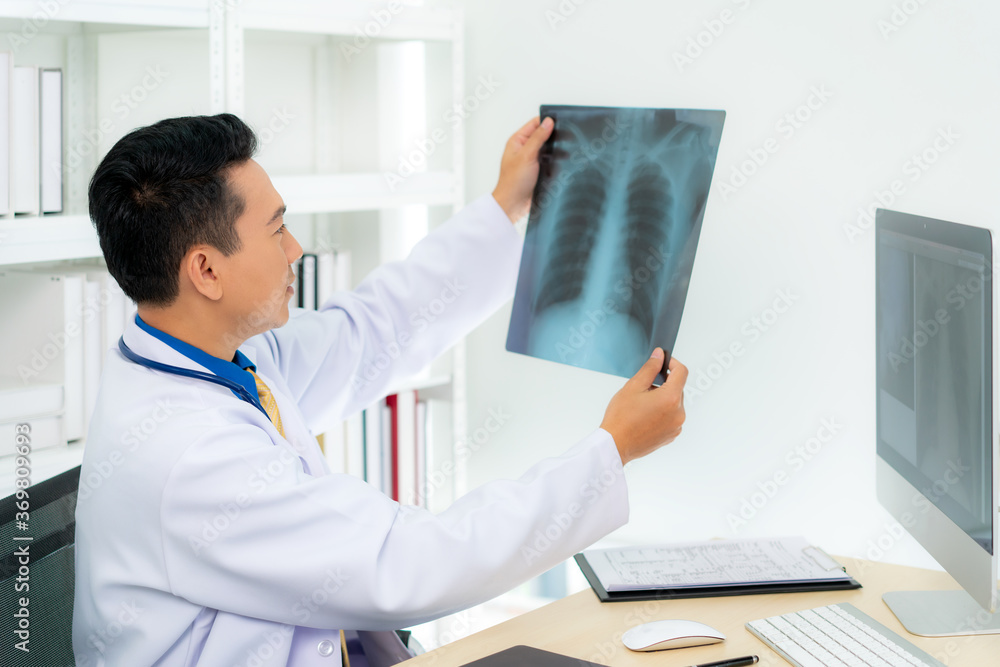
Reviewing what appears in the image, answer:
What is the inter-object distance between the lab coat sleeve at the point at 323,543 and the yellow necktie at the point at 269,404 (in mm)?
150

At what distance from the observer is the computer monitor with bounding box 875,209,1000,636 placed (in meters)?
0.92

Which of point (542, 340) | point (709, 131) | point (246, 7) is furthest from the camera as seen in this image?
point (246, 7)

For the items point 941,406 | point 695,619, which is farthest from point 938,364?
point 695,619

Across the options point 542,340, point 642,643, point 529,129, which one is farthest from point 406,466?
point 642,643

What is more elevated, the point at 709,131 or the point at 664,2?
the point at 664,2

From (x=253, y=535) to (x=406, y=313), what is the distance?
0.63 m

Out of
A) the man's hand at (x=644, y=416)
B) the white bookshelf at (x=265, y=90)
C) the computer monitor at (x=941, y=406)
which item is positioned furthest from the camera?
the white bookshelf at (x=265, y=90)

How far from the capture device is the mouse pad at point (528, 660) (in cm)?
100

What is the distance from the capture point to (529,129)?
1450 mm

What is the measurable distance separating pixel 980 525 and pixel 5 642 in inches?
41.8

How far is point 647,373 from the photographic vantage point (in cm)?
118

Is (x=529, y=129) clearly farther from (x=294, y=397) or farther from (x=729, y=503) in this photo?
(x=729, y=503)

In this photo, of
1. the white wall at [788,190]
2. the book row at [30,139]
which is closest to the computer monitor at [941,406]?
the white wall at [788,190]

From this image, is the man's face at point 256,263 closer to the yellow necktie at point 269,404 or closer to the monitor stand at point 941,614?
the yellow necktie at point 269,404
